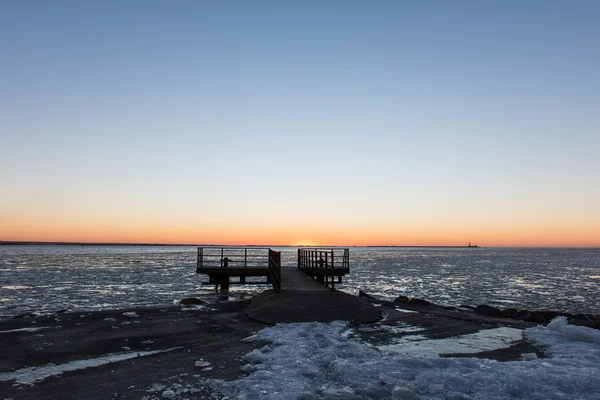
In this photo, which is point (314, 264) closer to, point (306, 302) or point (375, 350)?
point (306, 302)

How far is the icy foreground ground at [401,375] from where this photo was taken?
6.66 m

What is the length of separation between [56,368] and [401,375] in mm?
6806

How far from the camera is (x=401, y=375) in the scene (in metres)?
7.49

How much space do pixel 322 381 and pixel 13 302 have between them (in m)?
19.9

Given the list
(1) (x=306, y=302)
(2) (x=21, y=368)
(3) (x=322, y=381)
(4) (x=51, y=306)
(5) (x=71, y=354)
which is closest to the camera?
(3) (x=322, y=381)

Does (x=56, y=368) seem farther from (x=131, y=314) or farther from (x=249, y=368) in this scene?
(x=131, y=314)

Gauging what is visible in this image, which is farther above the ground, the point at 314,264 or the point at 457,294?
the point at 314,264

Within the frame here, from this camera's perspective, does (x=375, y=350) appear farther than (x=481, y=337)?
No

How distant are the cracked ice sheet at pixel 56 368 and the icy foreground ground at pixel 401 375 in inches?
113

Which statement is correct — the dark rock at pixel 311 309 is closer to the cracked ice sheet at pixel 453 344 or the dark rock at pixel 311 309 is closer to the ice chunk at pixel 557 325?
the cracked ice sheet at pixel 453 344

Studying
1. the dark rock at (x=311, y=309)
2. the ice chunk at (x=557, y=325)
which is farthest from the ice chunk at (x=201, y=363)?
the ice chunk at (x=557, y=325)

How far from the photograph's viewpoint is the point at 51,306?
63.4 ft

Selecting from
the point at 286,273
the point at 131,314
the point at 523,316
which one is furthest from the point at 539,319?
the point at 286,273

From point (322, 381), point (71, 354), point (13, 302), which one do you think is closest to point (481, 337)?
point (322, 381)
